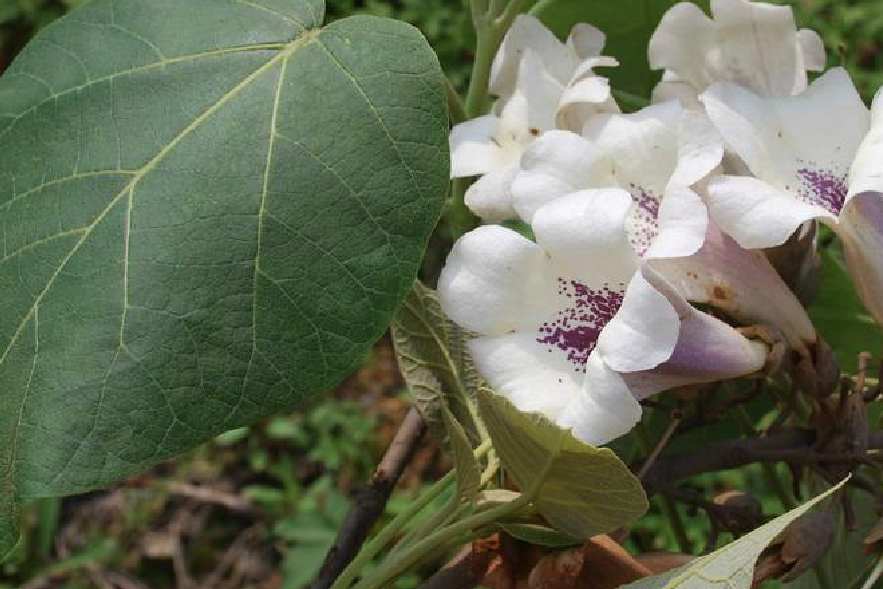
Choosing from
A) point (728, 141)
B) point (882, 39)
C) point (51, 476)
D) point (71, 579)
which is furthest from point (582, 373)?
point (882, 39)

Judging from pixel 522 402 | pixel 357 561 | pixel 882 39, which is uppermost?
pixel 522 402

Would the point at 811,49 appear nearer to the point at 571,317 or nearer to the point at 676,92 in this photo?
the point at 676,92

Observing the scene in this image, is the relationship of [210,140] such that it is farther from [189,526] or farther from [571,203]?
[189,526]

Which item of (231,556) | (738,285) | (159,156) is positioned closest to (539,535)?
(738,285)

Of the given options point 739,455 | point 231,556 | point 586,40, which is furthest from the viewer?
point 231,556

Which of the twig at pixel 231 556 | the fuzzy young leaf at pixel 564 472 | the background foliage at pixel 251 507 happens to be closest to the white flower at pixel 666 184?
the fuzzy young leaf at pixel 564 472

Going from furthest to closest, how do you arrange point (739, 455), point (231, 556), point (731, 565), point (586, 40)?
point (231, 556) < point (586, 40) < point (739, 455) < point (731, 565)
